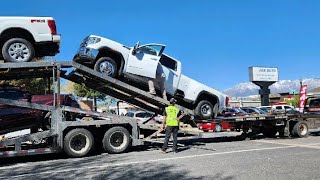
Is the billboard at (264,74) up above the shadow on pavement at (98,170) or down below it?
above

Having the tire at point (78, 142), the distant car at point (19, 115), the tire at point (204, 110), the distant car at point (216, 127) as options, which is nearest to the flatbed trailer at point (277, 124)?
the distant car at point (216, 127)

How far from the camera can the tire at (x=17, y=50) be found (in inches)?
426

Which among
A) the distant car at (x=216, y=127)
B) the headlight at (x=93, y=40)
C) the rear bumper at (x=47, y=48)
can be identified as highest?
the headlight at (x=93, y=40)

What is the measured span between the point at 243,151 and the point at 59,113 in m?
5.22

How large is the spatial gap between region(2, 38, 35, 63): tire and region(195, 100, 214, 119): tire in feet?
18.7

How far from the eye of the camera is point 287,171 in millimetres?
8547

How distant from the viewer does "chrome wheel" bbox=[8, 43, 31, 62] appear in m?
10.9

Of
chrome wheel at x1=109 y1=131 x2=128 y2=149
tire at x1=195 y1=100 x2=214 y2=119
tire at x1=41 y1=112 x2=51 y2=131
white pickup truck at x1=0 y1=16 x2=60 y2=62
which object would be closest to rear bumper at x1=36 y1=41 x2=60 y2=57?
white pickup truck at x1=0 y1=16 x2=60 y2=62

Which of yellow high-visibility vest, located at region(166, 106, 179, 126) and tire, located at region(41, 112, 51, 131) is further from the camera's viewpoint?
yellow high-visibility vest, located at region(166, 106, 179, 126)

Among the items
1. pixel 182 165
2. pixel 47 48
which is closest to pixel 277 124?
pixel 182 165

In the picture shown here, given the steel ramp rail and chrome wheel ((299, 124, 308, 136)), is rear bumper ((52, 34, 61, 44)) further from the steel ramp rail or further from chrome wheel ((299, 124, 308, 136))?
chrome wheel ((299, 124, 308, 136))

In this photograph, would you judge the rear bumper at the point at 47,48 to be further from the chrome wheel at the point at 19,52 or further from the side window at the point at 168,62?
the side window at the point at 168,62

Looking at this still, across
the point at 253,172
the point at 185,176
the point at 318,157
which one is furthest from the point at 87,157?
the point at 318,157

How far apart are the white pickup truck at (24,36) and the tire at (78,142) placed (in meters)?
2.30
